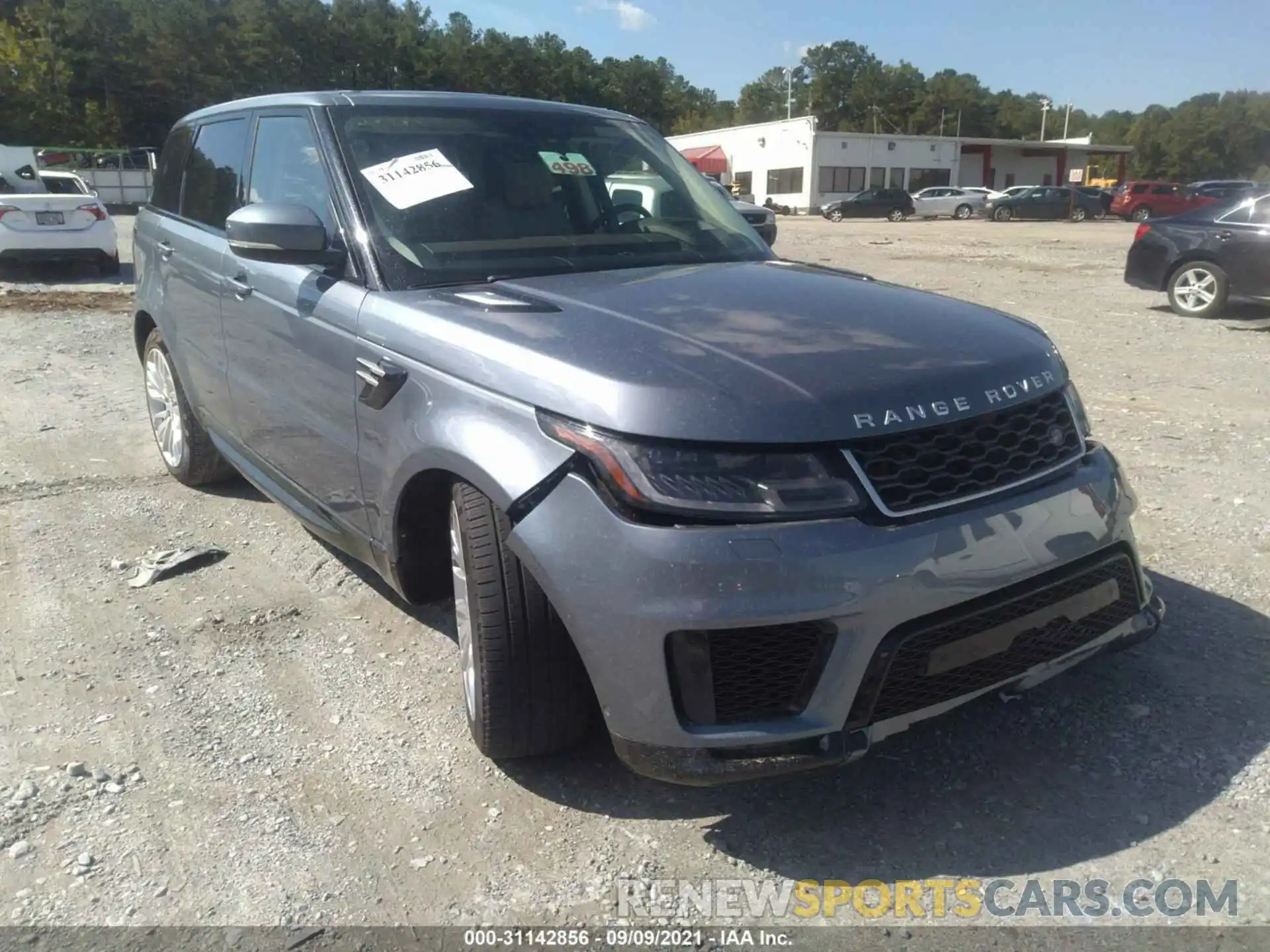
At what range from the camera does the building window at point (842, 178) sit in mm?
55938

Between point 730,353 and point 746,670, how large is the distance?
29.4 inches

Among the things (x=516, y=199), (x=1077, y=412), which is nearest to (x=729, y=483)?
(x=1077, y=412)

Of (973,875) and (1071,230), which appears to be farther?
(1071,230)

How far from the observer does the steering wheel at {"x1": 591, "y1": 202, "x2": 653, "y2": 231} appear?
3574mm

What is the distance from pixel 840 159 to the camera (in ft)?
184

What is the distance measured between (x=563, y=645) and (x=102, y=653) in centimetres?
202

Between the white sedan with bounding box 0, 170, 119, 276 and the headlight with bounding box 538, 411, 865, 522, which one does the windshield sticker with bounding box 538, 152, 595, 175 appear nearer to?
the headlight with bounding box 538, 411, 865, 522

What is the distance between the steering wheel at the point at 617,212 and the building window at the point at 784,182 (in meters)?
54.8

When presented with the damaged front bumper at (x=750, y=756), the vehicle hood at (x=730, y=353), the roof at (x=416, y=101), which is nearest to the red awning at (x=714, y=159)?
the roof at (x=416, y=101)

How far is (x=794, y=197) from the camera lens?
184ft

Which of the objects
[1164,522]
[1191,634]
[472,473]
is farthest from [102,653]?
[1164,522]

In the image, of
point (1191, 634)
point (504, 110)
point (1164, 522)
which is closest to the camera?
point (1191, 634)

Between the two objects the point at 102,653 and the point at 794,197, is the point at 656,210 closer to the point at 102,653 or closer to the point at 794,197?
the point at 102,653

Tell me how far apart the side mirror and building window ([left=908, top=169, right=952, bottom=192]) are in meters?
62.1
